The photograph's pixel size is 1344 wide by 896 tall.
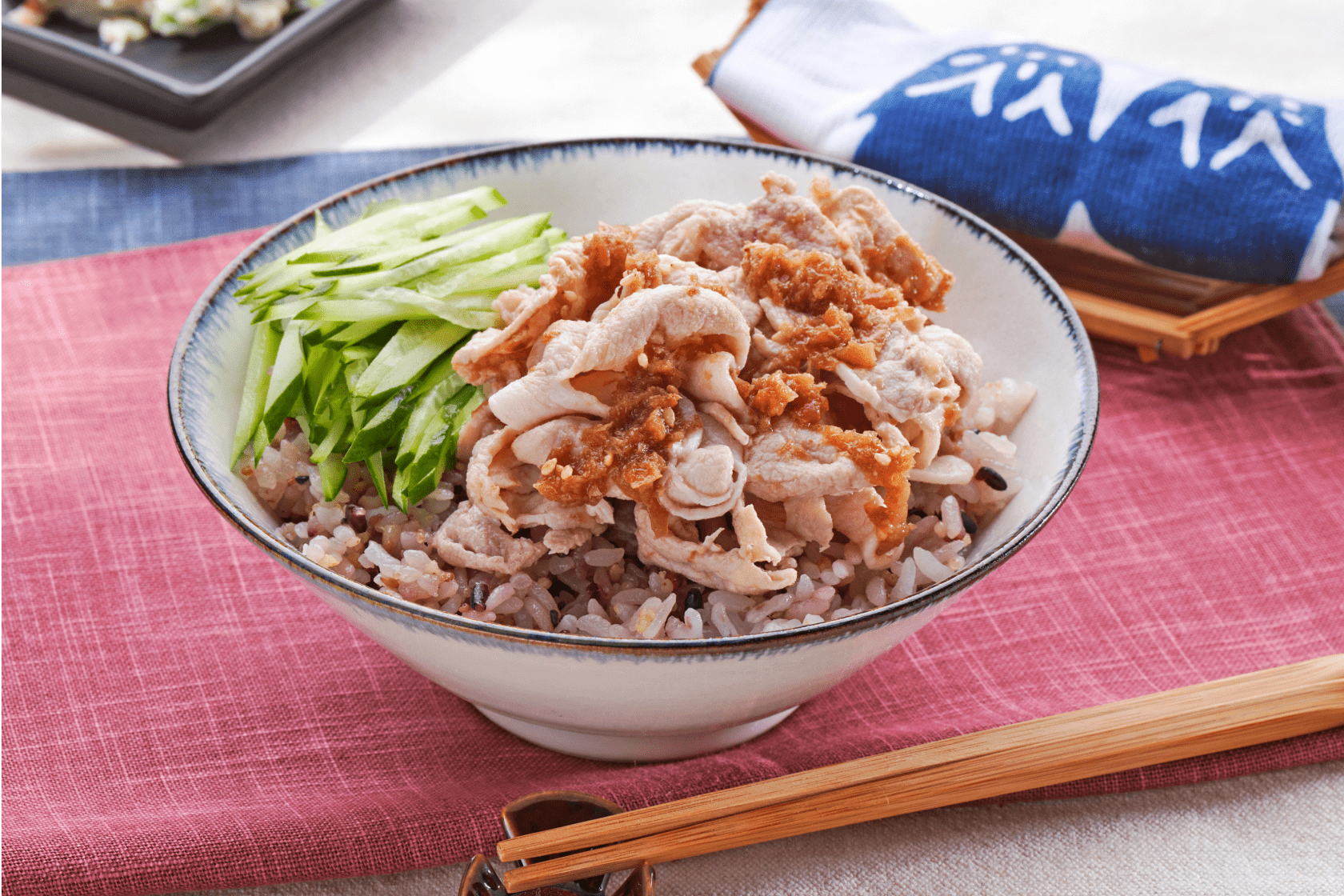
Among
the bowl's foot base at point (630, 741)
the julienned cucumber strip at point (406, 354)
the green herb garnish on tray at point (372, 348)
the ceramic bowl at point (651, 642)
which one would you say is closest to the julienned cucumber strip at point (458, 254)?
the green herb garnish on tray at point (372, 348)

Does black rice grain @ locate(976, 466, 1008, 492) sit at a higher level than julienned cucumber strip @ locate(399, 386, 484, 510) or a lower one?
higher

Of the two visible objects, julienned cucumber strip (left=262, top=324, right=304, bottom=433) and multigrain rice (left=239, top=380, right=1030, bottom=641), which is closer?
multigrain rice (left=239, top=380, right=1030, bottom=641)

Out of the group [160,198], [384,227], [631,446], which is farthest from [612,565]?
[160,198]

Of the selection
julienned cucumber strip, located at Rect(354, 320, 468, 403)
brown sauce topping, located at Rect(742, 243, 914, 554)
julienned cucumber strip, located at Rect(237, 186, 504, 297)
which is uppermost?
brown sauce topping, located at Rect(742, 243, 914, 554)

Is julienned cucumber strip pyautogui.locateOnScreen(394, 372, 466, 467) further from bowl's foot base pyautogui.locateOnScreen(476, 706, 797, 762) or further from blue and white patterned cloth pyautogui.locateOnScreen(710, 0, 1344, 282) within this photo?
blue and white patterned cloth pyautogui.locateOnScreen(710, 0, 1344, 282)

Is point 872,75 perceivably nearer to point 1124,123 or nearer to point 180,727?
point 1124,123

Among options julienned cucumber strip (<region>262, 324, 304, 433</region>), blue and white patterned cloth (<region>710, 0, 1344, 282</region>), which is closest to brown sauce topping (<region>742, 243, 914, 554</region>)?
julienned cucumber strip (<region>262, 324, 304, 433</region>)

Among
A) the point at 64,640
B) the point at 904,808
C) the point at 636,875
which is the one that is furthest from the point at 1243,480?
the point at 64,640
